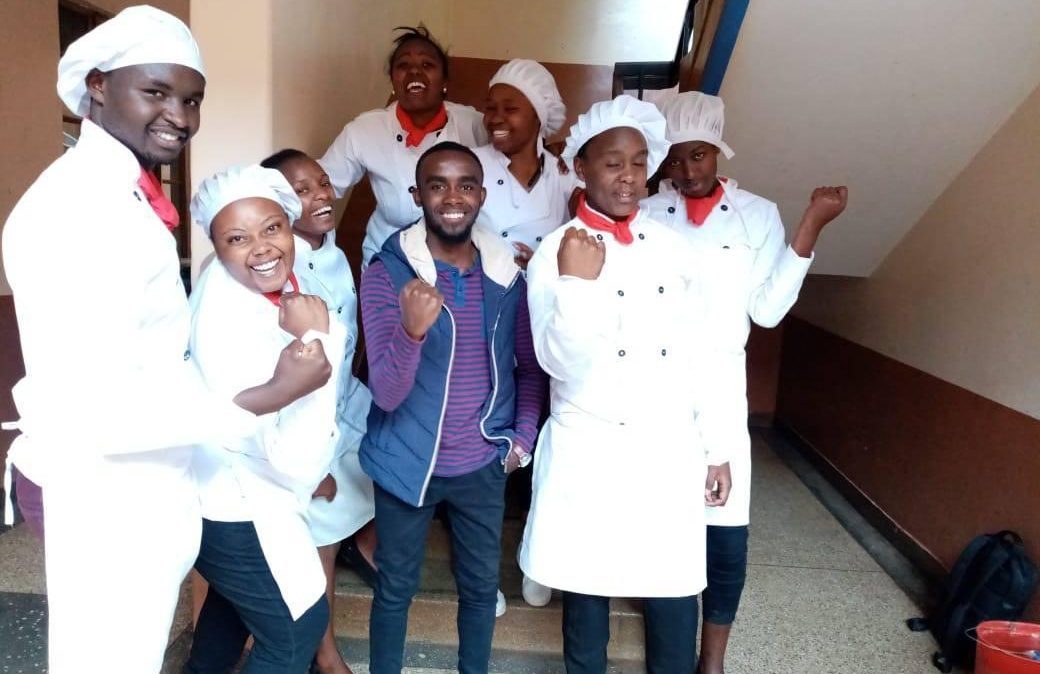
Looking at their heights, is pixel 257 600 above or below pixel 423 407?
below

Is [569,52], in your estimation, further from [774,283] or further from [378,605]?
[378,605]

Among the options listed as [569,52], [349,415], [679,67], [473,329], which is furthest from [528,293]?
[569,52]

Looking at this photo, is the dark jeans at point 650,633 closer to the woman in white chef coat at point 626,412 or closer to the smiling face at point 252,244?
the woman in white chef coat at point 626,412

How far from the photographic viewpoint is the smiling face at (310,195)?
198cm

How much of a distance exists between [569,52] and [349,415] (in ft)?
12.9

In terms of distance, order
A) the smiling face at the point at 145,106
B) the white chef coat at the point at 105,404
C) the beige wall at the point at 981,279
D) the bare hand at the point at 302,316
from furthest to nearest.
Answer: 1. the beige wall at the point at 981,279
2. the bare hand at the point at 302,316
3. the smiling face at the point at 145,106
4. the white chef coat at the point at 105,404

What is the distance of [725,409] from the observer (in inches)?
83.9

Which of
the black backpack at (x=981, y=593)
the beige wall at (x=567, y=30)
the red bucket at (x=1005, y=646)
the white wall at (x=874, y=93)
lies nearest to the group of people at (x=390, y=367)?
the white wall at (x=874, y=93)

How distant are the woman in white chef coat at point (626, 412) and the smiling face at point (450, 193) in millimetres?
203

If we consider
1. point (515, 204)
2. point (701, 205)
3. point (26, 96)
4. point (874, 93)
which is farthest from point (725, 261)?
point (26, 96)

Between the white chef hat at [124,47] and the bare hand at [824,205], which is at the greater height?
the white chef hat at [124,47]

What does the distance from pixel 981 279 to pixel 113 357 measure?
10.1ft

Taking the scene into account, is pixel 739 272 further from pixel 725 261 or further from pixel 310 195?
pixel 310 195

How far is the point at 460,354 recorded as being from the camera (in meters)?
1.89
